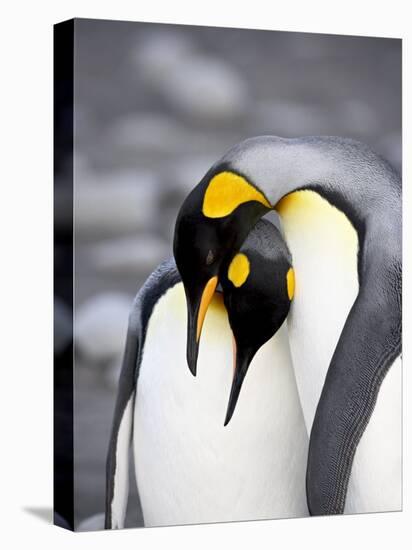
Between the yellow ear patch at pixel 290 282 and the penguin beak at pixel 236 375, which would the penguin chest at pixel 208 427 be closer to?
the penguin beak at pixel 236 375

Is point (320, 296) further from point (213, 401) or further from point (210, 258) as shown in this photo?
point (213, 401)

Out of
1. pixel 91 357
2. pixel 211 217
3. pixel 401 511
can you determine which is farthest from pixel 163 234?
pixel 401 511

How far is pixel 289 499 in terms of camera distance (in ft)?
15.7

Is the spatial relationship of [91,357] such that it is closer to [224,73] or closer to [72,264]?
[72,264]

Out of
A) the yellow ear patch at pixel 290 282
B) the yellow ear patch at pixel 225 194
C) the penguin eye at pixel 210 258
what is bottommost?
the yellow ear patch at pixel 290 282

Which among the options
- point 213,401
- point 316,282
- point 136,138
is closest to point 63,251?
point 136,138

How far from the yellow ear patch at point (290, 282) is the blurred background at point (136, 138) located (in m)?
0.45

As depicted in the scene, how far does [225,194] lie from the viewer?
4.62 meters

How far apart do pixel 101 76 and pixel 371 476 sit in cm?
166

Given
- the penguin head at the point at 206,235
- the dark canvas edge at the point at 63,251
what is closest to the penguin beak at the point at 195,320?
the penguin head at the point at 206,235

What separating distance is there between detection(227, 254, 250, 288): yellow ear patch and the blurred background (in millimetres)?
248

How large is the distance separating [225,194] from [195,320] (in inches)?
17.2

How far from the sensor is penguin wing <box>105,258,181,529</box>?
4.57 meters

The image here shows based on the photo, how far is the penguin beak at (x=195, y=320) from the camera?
4.58 m
